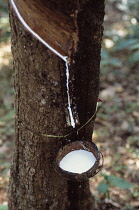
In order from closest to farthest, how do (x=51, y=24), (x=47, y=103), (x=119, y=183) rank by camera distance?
(x=51, y=24)
(x=47, y=103)
(x=119, y=183)

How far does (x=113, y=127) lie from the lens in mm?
3264

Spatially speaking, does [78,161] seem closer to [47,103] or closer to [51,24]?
[47,103]

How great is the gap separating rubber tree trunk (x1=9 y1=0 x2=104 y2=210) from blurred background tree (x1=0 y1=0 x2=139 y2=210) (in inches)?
21.7

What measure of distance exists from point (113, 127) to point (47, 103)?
2039 mm

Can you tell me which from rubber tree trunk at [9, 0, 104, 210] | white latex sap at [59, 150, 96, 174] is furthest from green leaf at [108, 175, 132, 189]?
white latex sap at [59, 150, 96, 174]

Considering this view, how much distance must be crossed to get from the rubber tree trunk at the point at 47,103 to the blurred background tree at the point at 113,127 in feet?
1.80

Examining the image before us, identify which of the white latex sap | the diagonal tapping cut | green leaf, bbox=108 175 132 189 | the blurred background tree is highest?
the diagonal tapping cut

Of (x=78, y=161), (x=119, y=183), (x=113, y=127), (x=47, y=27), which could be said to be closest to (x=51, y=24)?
(x=47, y=27)

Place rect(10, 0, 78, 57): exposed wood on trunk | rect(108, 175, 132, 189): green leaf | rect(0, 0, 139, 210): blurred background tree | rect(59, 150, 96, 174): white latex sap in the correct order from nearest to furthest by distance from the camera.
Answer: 1. rect(10, 0, 78, 57): exposed wood on trunk
2. rect(59, 150, 96, 174): white latex sap
3. rect(108, 175, 132, 189): green leaf
4. rect(0, 0, 139, 210): blurred background tree

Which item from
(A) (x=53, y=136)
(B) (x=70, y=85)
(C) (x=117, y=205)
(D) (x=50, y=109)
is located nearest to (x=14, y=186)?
(A) (x=53, y=136)

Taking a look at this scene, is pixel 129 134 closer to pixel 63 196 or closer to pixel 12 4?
pixel 63 196

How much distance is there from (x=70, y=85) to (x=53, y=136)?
30 cm

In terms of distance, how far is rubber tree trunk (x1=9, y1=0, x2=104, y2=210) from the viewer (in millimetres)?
1245

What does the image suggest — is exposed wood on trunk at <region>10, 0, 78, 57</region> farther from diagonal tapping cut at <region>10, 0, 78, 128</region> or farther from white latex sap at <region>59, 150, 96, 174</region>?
white latex sap at <region>59, 150, 96, 174</region>
